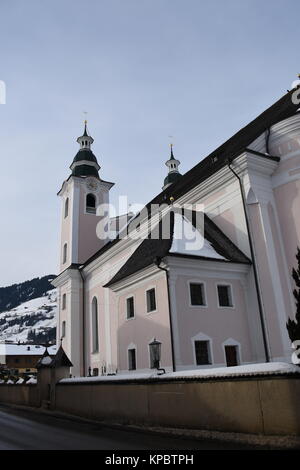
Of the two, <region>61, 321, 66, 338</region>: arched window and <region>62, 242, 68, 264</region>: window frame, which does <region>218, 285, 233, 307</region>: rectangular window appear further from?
<region>62, 242, 68, 264</region>: window frame

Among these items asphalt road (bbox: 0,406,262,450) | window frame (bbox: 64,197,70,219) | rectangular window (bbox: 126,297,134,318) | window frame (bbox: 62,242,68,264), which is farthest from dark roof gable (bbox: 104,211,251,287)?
window frame (bbox: 64,197,70,219)

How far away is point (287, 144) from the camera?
1945 cm

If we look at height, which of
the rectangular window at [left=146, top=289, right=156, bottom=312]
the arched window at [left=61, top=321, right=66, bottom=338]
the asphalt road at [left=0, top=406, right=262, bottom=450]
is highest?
the arched window at [left=61, top=321, right=66, bottom=338]

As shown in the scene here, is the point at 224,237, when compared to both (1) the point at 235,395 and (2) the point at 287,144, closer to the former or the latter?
(2) the point at 287,144

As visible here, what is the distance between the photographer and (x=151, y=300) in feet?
56.9

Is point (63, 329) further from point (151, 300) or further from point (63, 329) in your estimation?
point (151, 300)

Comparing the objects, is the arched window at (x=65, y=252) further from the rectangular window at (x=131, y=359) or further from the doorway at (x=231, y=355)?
the doorway at (x=231, y=355)

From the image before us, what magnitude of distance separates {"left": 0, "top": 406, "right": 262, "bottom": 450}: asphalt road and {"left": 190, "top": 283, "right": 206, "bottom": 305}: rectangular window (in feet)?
21.5

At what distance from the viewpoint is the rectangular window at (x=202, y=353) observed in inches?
620

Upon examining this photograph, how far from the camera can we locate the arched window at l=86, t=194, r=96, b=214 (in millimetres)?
35688

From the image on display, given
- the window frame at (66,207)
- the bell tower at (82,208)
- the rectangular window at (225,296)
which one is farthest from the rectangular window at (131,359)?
the window frame at (66,207)

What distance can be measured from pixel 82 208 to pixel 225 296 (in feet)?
68.2
